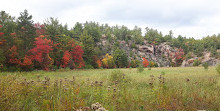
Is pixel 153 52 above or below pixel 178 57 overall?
above

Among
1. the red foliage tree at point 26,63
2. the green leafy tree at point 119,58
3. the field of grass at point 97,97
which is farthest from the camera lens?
the green leafy tree at point 119,58

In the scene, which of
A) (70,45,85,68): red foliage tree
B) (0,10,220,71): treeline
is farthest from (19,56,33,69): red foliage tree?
(70,45,85,68): red foliage tree

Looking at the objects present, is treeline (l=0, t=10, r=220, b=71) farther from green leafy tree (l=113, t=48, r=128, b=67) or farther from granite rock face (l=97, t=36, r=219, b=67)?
granite rock face (l=97, t=36, r=219, b=67)

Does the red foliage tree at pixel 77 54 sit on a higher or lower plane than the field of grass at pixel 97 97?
higher

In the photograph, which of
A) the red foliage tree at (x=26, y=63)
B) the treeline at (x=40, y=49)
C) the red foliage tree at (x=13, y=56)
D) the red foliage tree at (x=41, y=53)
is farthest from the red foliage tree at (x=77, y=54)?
the red foliage tree at (x=13, y=56)

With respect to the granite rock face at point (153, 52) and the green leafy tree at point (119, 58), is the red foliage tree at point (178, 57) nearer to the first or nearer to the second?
the granite rock face at point (153, 52)

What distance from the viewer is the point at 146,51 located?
7988cm

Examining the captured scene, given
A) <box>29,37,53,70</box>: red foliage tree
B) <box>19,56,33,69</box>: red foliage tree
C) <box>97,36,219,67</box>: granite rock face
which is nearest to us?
<box>19,56,33,69</box>: red foliage tree

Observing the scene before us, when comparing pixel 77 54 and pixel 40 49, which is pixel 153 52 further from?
pixel 40 49

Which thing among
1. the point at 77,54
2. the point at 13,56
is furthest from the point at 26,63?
the point at 77,54

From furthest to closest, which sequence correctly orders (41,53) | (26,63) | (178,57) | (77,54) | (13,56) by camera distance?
(178,57)
(77,54)
(41,53)
(26,63)
(13,56)

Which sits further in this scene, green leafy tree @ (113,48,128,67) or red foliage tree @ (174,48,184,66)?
red foliage tree @ (174,48,184,66)

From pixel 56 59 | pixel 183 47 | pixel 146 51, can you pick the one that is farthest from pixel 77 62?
pixel 183 47

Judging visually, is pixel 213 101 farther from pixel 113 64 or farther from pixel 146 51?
pixel 146 51
